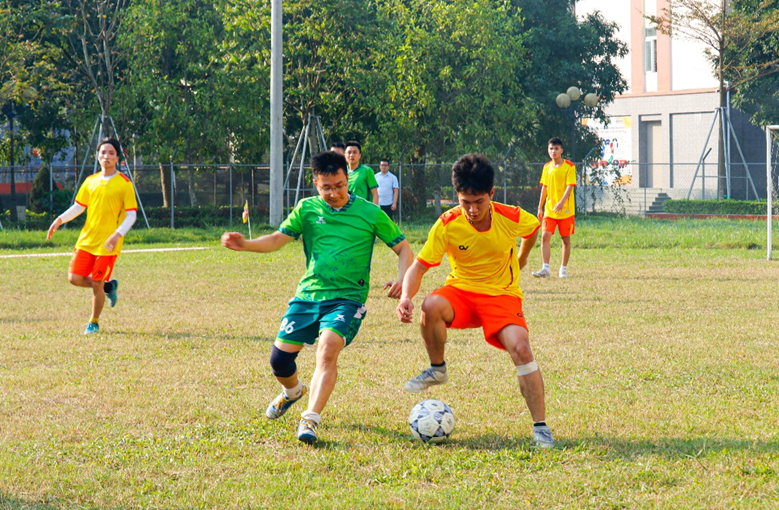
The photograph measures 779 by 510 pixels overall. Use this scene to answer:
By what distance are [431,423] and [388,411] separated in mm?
720

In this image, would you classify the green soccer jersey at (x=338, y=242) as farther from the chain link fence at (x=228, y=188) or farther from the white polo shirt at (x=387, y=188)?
the chain link fence at (x=228, y=188)

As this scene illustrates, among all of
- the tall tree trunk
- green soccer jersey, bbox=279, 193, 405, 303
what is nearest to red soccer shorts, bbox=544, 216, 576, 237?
green soccer jersey, bbox=279, 193, 405, 303

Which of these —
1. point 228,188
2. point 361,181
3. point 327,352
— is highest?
point 228,188

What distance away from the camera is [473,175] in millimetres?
4758

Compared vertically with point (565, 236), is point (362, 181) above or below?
above

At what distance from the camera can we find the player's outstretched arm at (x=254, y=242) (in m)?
5.02

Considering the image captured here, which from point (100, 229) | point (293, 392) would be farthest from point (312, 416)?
point (100, 229)

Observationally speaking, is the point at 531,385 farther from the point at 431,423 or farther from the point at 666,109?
the point at 666,109

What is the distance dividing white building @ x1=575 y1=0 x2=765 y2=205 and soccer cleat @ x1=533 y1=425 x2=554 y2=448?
36616 mm

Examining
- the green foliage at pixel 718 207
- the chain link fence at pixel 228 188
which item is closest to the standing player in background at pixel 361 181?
the chain link fence at pixel 228 188

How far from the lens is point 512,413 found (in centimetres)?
540

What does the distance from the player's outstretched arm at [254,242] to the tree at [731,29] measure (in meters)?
29.7

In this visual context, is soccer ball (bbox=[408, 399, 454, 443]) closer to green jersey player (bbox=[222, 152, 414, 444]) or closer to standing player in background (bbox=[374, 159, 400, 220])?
green jersey player (bbox=[222, 152, 414, 444])

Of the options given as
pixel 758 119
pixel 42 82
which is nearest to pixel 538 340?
pixel 42 82
